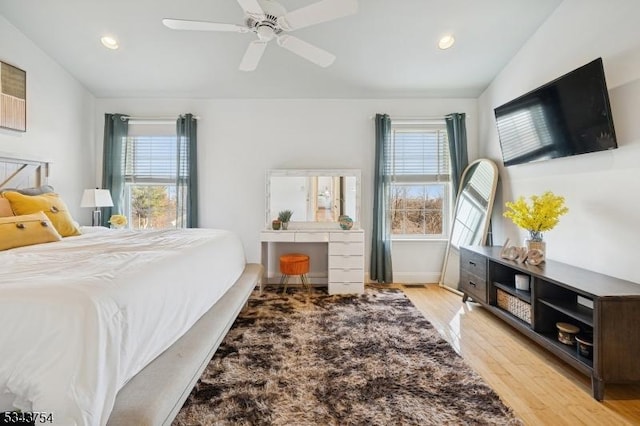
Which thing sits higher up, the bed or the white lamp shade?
the white lamp shade

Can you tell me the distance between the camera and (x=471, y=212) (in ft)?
13.2

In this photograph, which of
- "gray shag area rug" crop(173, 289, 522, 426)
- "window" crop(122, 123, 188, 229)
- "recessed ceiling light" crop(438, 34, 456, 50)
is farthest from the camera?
"window" crop(122, 123, 188, 229)

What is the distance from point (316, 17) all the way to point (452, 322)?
112 inches

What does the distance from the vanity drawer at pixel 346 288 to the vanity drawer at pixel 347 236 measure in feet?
1.82

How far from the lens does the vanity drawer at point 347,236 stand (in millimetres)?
3750

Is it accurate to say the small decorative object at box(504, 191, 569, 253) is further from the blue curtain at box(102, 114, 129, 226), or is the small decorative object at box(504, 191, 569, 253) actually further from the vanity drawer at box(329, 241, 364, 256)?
the blue curtain at box(102, 114, 129, 226)

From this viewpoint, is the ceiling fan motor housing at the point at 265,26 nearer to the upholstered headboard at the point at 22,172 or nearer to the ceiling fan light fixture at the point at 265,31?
the ceiling fan light fixture at the point at 265,31

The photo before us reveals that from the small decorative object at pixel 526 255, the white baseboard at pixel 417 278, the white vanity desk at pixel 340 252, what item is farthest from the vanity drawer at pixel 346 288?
the small decorative object at pixel 526 255

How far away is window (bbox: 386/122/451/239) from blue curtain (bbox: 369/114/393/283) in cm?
16

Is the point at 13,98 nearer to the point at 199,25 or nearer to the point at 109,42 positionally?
the point at 109,42

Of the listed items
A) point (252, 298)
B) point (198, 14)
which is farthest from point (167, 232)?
point (198, 14)

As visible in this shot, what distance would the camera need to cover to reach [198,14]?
296 cm

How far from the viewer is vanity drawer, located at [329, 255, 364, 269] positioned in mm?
3771

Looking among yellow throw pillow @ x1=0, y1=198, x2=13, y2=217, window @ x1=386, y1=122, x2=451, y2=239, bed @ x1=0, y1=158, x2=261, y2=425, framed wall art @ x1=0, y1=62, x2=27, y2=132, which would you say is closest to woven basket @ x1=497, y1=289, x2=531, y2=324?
window @ x1=386, y1=122, x2=451, y2=239
